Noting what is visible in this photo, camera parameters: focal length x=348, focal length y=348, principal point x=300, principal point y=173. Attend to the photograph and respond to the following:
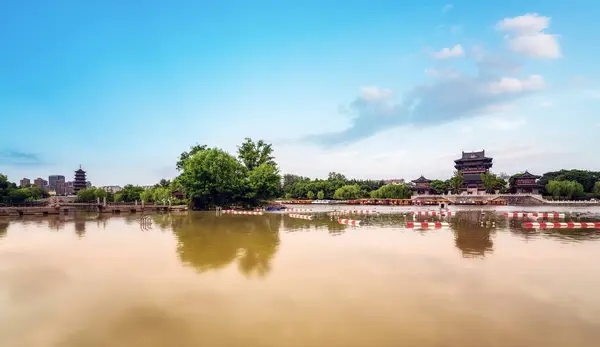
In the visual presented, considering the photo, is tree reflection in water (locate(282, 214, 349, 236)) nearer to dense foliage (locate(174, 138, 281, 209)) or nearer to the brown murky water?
the brown murky water

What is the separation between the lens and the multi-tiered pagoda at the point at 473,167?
84.7 metres

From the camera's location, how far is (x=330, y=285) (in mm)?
10641

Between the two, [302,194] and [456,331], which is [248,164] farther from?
[456,331]

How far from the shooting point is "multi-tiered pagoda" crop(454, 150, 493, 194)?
8469 centimetres

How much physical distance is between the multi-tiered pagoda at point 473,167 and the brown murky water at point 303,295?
72.3 metres

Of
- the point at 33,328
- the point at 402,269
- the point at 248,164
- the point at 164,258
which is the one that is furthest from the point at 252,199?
the point at 33,328

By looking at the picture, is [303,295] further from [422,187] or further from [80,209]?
[422,187]

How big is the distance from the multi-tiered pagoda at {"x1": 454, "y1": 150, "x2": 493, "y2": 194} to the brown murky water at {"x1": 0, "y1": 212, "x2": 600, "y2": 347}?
237 ft

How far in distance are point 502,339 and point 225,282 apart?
7.57 metres

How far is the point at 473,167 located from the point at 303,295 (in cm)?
9204

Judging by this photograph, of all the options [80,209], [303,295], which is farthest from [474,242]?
[80,209]

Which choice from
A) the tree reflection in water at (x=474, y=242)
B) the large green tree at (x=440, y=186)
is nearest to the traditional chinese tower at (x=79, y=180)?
the large green tree at (x=440, y=186)

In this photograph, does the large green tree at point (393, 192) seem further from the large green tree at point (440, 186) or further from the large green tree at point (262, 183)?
the large green tree at point (262, 183)

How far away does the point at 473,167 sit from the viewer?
89938 millimetres
